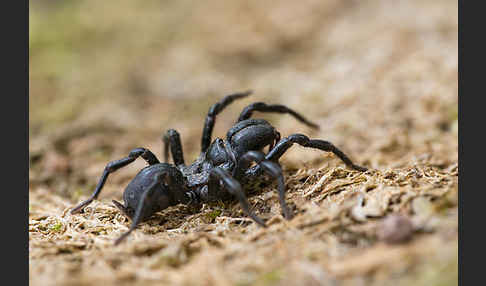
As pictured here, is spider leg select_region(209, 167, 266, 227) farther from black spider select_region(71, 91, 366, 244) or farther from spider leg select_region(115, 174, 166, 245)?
spider leg select_region(115, 174, 166, 245)

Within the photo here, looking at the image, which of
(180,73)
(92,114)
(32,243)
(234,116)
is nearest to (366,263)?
(32,243)

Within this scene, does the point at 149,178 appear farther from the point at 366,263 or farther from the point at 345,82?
the point at 345,82

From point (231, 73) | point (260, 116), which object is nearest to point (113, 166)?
point (260, 116)

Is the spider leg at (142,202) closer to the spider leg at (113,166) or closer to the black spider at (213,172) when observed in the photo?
the black spider at (213,172)

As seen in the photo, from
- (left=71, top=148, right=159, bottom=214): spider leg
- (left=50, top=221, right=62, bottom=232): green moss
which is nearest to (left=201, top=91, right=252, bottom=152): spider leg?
(left=71, top=148, right=159, bottom=214): spider leg

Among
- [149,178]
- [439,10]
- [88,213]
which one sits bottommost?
[88,213]

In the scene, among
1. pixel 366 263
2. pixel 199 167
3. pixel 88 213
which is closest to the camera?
pixel 366 263

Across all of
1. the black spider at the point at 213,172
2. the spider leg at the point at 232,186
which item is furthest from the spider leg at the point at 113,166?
the spider leg at the point at 232,186
